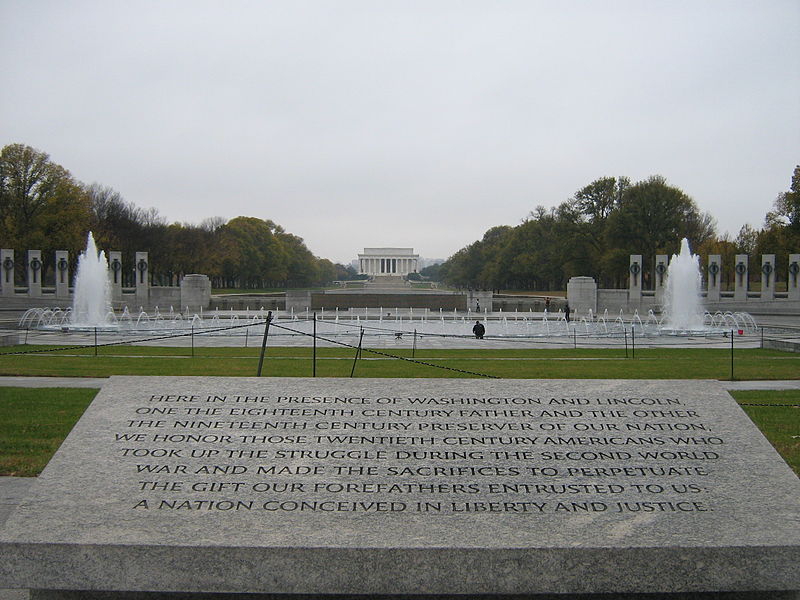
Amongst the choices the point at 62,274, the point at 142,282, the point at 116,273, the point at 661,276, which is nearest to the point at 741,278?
the point at 661,276

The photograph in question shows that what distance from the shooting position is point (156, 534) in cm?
561

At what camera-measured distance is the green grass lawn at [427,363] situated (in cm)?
1812

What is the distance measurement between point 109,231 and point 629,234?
53.9 meters

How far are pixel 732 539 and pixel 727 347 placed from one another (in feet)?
82.8

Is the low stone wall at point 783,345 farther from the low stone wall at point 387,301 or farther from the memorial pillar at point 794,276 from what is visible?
the low stone wall at point 387,301

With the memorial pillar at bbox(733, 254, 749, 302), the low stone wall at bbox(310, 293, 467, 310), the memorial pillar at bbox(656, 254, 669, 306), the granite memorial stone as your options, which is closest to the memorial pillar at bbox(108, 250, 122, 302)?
the low stone wall at bbox(310, 293, 467, 310)

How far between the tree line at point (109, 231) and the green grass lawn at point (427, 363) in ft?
149

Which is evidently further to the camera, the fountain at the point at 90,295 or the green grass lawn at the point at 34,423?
the fountain at the point at 90,295

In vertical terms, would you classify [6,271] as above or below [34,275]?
above

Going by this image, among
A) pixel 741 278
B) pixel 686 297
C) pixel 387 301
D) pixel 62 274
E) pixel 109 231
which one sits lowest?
pixel 387 301

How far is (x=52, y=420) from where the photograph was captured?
38.8 ft

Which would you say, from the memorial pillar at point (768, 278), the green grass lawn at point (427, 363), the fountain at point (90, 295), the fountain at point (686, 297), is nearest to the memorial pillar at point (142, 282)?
the fountain at point (90, 295)

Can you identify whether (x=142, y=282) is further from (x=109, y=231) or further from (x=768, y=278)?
(x=768, y=278)

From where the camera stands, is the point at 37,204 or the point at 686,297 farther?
the point at 37,204
